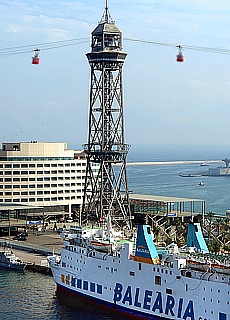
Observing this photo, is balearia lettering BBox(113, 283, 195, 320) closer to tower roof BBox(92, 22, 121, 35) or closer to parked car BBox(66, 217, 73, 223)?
tower roof BBox(92, 22, 121, 35)

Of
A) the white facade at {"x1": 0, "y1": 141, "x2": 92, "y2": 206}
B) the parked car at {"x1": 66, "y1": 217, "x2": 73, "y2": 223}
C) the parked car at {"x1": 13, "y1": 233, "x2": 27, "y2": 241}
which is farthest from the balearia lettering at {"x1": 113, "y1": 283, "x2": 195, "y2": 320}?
the white facade at {"x1": 0, "y1": 141, "x2": 92, "y2": 206}

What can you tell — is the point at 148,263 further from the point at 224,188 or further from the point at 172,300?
the point at 224,188

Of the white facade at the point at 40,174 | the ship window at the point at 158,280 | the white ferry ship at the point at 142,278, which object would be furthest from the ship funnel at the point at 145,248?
the white facade at the point at 40,174

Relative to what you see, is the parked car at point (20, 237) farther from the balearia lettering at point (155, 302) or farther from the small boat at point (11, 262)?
the balearia lettering at point (155, 302)

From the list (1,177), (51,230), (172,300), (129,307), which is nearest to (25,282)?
(129,307)

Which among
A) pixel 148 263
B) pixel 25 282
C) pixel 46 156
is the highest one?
pixel 46 156

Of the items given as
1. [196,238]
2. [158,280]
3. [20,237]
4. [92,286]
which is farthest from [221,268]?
[20,237]
